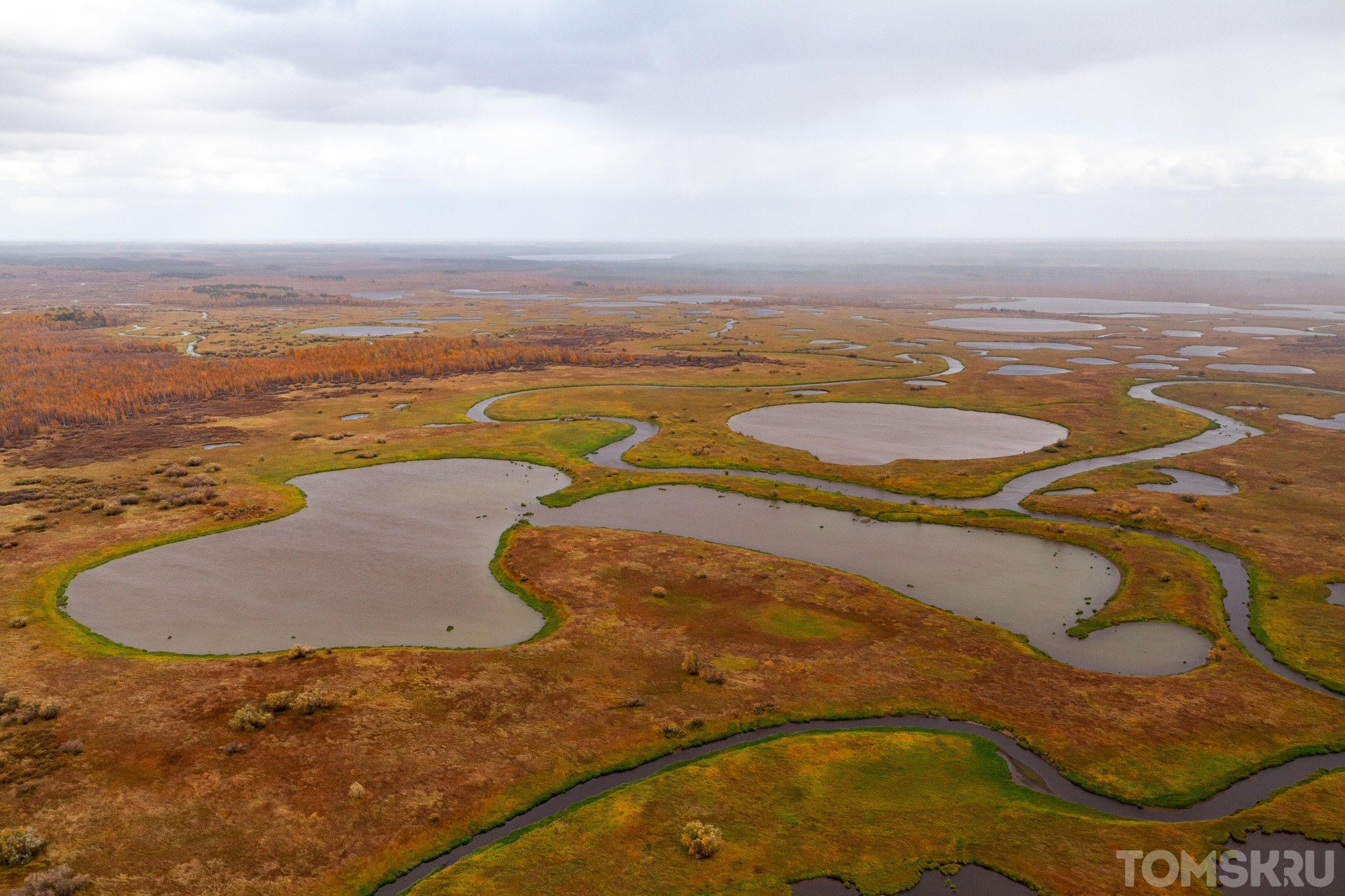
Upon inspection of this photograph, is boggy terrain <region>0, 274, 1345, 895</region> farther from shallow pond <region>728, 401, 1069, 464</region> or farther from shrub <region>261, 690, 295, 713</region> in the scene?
shallow pond <region>728, 401, 1069, 464</region>

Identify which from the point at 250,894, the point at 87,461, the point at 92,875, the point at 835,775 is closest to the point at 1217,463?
the point at 835,775

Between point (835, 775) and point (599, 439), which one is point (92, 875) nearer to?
point (835, 775)

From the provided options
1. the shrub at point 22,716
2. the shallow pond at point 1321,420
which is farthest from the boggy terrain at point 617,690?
the shallow pond at point 1321,420

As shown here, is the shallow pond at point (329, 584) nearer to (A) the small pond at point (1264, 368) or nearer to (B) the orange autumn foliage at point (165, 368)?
(B) the orange autumn foliage at point (165, 368)

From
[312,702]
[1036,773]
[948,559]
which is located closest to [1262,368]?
[948,559]

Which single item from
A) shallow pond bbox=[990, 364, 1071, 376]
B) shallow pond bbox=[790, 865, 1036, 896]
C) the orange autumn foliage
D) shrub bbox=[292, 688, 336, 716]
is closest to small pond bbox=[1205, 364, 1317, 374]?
shallow pond bbox=[990, 364, 1071, 376]

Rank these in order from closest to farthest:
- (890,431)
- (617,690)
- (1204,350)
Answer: (617,690)
(890,431)
(1204,350)

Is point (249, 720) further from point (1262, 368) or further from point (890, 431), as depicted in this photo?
point (1262, 368)
